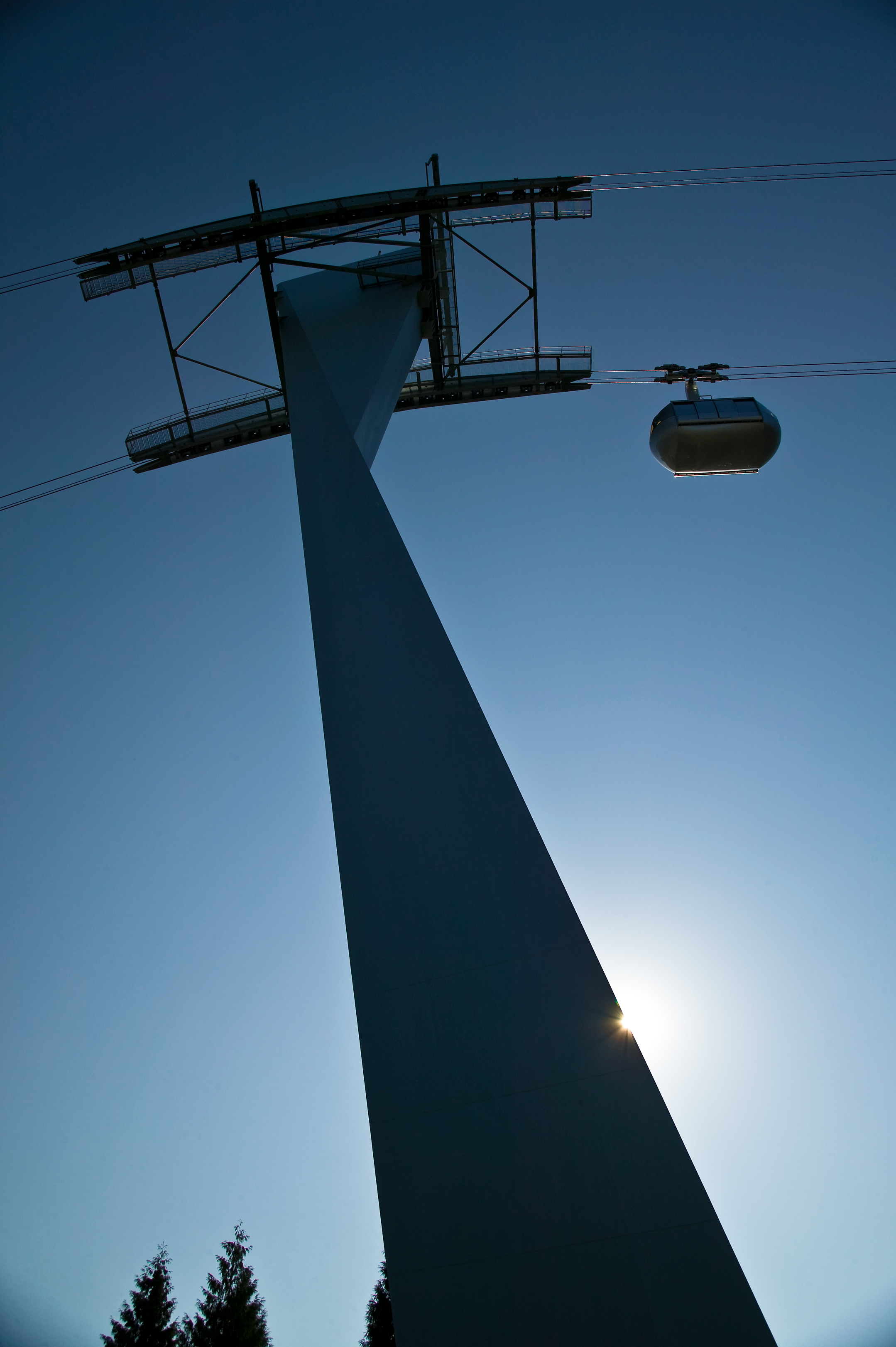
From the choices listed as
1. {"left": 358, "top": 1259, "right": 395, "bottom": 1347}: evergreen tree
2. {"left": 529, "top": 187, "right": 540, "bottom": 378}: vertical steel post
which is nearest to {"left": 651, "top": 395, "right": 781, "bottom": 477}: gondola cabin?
{"left": 529, "top": 187, "right": 540, "bottom": 378}: vertical steel post

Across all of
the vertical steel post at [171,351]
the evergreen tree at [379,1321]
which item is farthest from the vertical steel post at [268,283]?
the evergreen tree at [379,1321]

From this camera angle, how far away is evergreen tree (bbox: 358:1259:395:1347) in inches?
1007

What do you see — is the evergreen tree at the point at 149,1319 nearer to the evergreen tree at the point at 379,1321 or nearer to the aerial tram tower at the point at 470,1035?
the evergreen tree at the point at 379,1321

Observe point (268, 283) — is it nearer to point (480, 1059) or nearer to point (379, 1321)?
point (480, 1059)

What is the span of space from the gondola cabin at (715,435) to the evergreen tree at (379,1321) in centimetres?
2770

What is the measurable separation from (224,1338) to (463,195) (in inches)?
1352

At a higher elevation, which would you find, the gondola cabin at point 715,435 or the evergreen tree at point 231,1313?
the gondola cabin at point 715,435

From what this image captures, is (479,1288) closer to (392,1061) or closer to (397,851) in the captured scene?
(392,1061)

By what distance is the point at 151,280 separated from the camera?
14.7 meters

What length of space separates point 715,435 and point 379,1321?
98.1 feet

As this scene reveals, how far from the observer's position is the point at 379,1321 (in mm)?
26094

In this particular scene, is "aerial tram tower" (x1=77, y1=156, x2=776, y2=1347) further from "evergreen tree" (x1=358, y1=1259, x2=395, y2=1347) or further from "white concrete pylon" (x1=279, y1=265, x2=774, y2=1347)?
"evergreen tree" (x1=358, y1=1259, x2=395, y2=1347)

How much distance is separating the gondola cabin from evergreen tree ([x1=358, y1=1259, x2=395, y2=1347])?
2770 centimetres

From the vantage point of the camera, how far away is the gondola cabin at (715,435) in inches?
496
